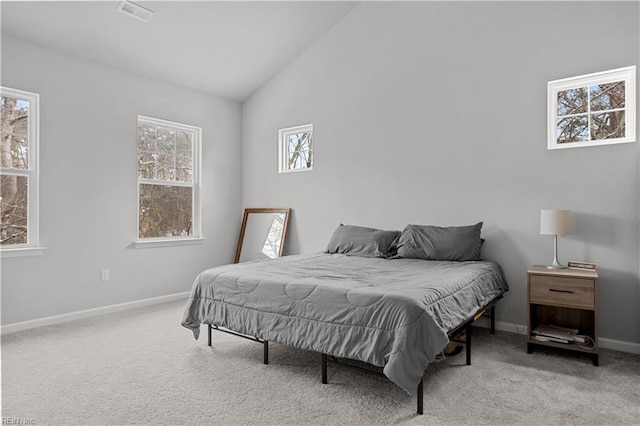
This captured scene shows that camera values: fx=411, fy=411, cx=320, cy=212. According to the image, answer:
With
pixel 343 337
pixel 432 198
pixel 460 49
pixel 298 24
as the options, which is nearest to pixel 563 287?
pixel 432 198

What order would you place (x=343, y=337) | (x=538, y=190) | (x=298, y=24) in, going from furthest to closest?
1. (x=298, y=24)
2. (x=538, y=190)
3. (x=343, y=337)

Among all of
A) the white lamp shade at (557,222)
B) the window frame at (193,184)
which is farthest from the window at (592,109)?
the window frame at (193,184)

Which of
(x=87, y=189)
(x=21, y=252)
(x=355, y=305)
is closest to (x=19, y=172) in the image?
(x=87, y=189)

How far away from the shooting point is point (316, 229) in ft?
16.6

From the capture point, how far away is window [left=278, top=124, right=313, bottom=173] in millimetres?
5227

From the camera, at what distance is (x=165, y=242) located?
16.0ft

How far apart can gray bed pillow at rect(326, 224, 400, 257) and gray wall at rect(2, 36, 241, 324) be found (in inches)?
78.9

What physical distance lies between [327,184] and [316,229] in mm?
571

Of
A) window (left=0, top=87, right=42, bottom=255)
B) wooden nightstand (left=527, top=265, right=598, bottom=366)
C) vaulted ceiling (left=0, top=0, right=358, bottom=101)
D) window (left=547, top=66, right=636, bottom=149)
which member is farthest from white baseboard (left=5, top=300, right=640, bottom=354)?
vaulted ceiling (left=0, top=0, right=358, bottom=101)

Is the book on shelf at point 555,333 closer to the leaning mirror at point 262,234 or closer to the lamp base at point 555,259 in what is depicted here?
the lamp base at point 555,259

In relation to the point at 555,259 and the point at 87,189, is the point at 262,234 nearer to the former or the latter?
the point at 87,189

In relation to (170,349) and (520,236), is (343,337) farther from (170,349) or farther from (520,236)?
(520,236)

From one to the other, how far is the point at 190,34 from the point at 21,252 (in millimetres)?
2649

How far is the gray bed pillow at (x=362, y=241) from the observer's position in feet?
13.4
